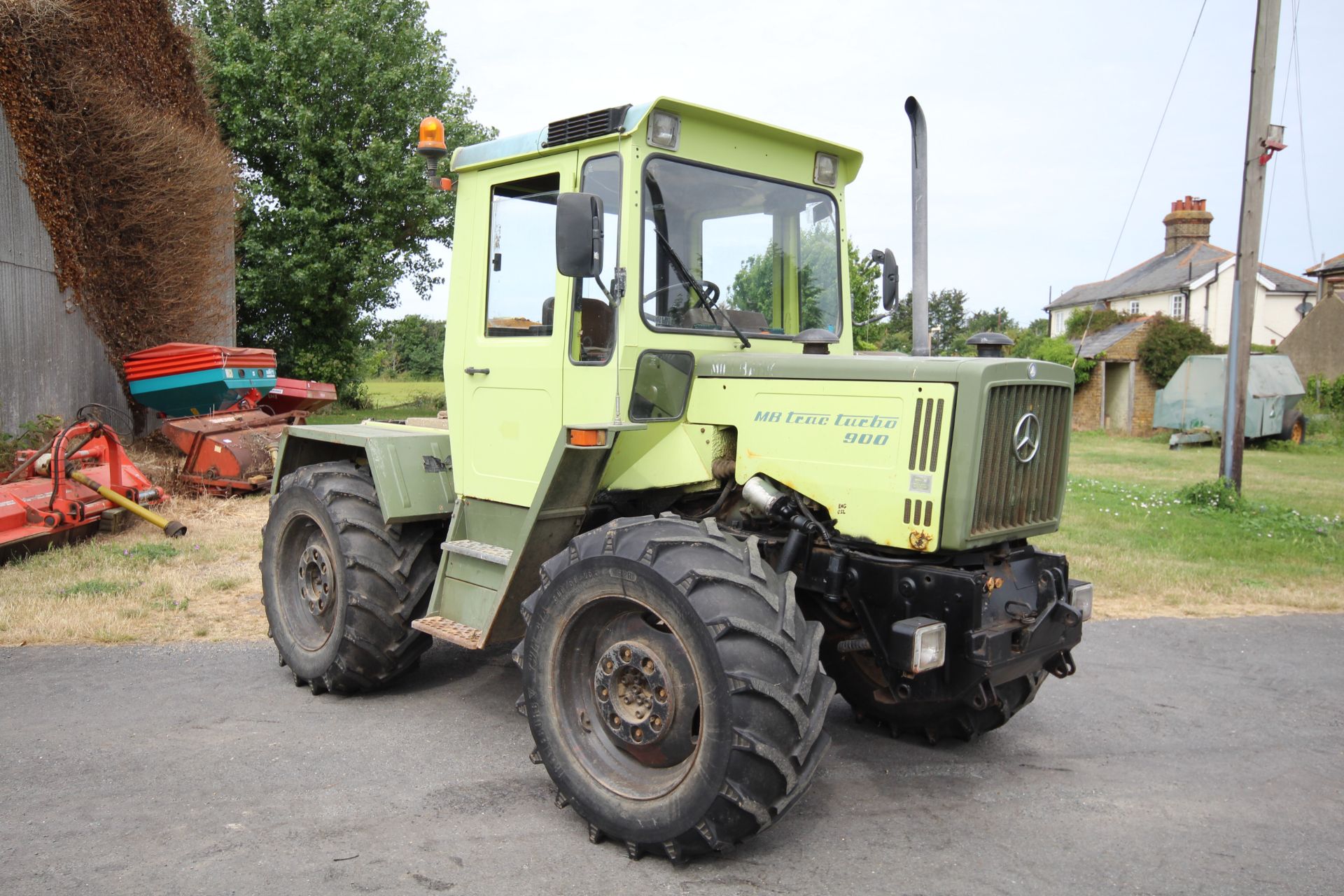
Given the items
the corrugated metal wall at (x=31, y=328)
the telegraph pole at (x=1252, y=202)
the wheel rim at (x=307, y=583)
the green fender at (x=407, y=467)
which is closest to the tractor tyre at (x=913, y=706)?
the green fender at (x=407, y=467)

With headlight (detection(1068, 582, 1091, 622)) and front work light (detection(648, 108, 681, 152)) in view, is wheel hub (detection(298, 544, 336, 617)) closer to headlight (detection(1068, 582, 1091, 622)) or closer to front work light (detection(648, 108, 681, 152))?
front work light (detection(648, 108, 681, 152))

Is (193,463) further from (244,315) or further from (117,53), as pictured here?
(244,315)

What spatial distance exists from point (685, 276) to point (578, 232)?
74 centimetres

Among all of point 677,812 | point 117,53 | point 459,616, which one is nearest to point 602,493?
point 459,616

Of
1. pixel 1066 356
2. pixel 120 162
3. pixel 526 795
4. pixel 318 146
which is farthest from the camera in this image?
pixel 1066 356

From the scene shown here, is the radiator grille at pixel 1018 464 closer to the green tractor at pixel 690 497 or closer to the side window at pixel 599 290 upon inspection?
the green tractor at pixel 690 497

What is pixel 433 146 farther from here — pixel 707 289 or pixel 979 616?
pixel 979 616

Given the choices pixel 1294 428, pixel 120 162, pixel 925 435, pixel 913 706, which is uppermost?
pixel 120 162

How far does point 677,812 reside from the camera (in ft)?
11.2

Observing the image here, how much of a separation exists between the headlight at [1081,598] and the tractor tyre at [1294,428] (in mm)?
21689

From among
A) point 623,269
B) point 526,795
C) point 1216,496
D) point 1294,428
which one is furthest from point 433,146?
point 1294,428

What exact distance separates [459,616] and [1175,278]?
4508cm

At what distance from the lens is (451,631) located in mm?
4578

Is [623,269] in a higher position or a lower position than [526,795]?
higher
